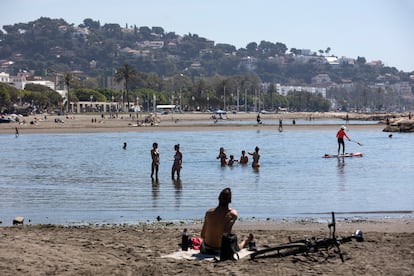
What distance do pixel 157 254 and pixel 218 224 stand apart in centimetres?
103

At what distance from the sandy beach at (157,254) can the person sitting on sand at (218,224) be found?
0.40 m

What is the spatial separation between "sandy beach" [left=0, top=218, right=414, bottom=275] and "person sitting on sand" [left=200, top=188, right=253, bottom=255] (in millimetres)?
400

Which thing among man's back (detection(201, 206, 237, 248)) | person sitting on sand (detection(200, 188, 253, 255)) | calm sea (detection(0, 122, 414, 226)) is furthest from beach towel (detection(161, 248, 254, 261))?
calm sea (detection(0, 122, 414, 226))

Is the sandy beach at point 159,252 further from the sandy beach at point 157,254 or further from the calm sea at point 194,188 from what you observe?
the calm sea at point 194,188

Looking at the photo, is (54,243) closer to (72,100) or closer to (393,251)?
(393,251)

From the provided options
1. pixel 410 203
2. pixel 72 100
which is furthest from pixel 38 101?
pixel 410 203

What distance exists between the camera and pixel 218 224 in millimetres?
10133

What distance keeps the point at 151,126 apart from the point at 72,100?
79.9 metres

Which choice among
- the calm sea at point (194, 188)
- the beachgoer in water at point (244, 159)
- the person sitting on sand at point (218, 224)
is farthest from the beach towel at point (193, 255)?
the beachgoer in water at point (244, 159)

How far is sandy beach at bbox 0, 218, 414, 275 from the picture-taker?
9.37m

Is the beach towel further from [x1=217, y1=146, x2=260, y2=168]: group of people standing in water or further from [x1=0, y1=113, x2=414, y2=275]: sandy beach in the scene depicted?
[x1=217, y1=146, x2=260, y2=168]: group of people standing in water

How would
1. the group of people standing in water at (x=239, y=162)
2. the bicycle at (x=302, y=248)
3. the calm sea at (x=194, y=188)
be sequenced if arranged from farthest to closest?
the group of people standing in water at (x=239, y=162) → the calm sea at (x=194, y=188) → the bicycle at (x=302, y=248)

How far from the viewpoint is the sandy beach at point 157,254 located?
369 inches

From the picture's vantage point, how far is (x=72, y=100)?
161 m
